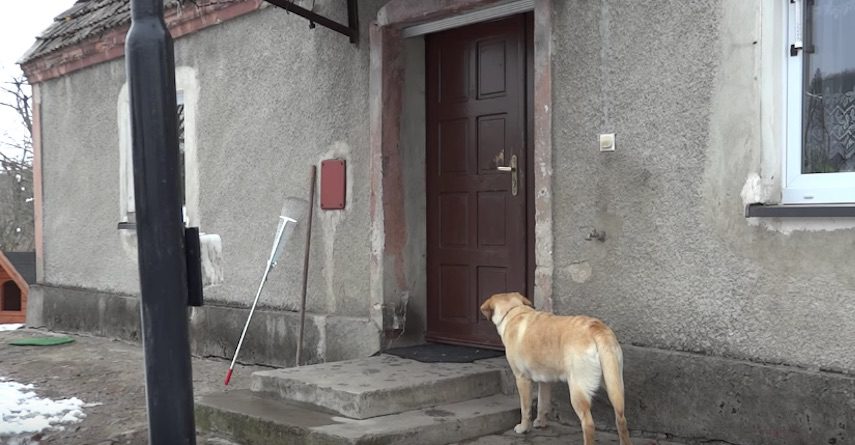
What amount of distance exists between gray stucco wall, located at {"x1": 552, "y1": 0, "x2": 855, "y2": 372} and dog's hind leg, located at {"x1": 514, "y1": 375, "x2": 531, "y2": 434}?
657 mm

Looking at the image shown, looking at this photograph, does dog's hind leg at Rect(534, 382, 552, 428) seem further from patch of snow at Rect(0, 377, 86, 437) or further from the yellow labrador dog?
patch of snow at Rect(0, 377, 86, 437)

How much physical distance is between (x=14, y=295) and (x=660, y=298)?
1157 centimetres

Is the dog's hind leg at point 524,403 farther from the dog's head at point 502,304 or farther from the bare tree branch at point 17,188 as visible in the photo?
the bare tree branch at point 17,188

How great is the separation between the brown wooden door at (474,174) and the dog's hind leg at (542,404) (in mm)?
1105

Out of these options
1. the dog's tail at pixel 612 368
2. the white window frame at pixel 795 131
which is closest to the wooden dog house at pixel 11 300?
the dog's tail at pixel 612 368

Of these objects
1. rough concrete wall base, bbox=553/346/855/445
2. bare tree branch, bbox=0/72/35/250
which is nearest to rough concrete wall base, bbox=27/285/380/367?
rough concrete wall base, bbox=553/346/855/445

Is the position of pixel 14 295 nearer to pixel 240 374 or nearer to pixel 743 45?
pixel 240 374

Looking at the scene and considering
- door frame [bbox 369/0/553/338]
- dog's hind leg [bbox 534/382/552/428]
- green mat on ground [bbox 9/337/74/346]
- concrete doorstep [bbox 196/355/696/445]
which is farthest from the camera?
green mat on ground [bbox 9/337/74/346]

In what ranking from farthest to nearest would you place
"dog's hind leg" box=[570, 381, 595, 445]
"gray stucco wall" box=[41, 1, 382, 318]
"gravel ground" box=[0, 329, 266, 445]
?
"gray stucco wall" box=[41, 1, 382, 318] < "gravel ground" box=[0, 329, 266, 445] < "dog's hind leg" box=[570, 381, 595, 445]

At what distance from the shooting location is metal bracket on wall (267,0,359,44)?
6.95m

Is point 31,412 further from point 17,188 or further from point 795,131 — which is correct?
point 17,188

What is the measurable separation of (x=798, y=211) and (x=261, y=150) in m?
5.24

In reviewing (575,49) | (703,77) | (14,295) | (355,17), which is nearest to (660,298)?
(703,77)

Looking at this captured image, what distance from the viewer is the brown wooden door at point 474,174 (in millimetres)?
6457
